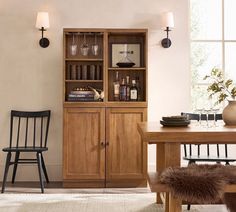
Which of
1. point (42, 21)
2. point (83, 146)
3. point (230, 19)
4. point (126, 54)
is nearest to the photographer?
point (83, 146)

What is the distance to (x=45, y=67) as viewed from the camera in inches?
232

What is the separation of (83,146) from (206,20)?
2201mm

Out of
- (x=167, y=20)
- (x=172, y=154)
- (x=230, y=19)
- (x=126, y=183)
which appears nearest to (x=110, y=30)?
(x=167, y=20)

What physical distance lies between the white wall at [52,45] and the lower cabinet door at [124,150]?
0.74 m

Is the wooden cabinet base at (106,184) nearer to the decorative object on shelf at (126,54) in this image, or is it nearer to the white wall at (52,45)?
the white wall at (52,45)

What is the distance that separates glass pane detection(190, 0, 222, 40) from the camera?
609cm

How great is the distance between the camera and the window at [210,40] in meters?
6.08

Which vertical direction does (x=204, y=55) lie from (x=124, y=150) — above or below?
above

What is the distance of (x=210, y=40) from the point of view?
609 centimetres

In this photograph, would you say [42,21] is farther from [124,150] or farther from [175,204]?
[175,204]

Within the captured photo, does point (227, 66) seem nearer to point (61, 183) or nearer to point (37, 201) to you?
point (61, 183)

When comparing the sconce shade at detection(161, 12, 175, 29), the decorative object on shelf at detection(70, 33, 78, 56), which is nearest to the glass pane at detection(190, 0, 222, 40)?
the sconce shade at detection(161, 12, 175, 29)

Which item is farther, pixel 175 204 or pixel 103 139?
pixel 103 139

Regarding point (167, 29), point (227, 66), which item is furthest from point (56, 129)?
point (227, 66)
